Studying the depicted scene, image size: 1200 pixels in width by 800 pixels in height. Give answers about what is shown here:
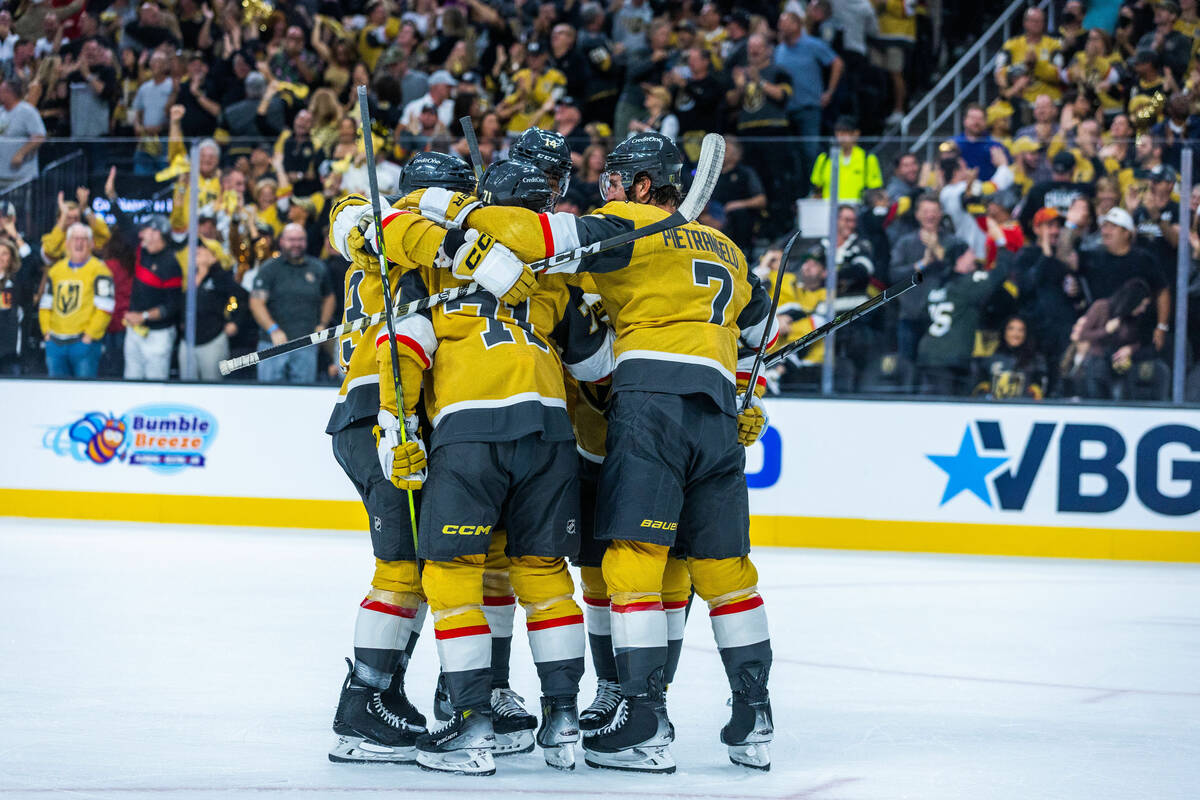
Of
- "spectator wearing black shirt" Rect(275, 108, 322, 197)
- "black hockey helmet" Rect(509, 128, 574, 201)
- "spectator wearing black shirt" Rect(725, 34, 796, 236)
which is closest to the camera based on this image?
"black hockey helmet" Rect(509, 128, 574, 201)

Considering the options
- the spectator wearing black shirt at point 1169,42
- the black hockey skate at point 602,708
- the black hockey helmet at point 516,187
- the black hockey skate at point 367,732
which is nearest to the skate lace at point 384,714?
the black hockey skate at point 367,732

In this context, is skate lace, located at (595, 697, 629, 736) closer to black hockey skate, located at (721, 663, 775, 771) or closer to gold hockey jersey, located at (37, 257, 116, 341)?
black hockey skate, located at (721, 663, 775, 771)

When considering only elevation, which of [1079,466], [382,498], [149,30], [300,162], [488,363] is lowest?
[1079,466]

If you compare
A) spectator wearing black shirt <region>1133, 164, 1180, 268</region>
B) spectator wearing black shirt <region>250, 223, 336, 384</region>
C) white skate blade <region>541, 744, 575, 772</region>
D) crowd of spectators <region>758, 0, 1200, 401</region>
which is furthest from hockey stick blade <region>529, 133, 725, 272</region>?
spectator wearing black shirt <region>250, 223, 336, 384</region>

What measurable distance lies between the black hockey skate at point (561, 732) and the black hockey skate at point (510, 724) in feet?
0.38

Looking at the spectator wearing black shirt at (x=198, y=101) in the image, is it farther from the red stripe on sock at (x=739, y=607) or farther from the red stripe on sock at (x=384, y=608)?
the red stripe on sock at (x=739, y=607)

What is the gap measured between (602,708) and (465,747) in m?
0.51

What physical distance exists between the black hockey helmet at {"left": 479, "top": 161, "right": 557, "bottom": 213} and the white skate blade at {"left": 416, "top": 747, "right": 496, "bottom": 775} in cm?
135

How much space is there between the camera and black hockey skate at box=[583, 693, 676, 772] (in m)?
3.56

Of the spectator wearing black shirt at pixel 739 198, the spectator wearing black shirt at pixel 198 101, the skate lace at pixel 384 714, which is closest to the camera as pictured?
the skate lace at pixel 384 714

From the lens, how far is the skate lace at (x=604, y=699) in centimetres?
387

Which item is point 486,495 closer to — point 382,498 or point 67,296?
point 382,498

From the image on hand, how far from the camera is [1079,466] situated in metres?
7.66

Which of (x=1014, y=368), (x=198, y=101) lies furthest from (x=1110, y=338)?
(x=198, y=101)
